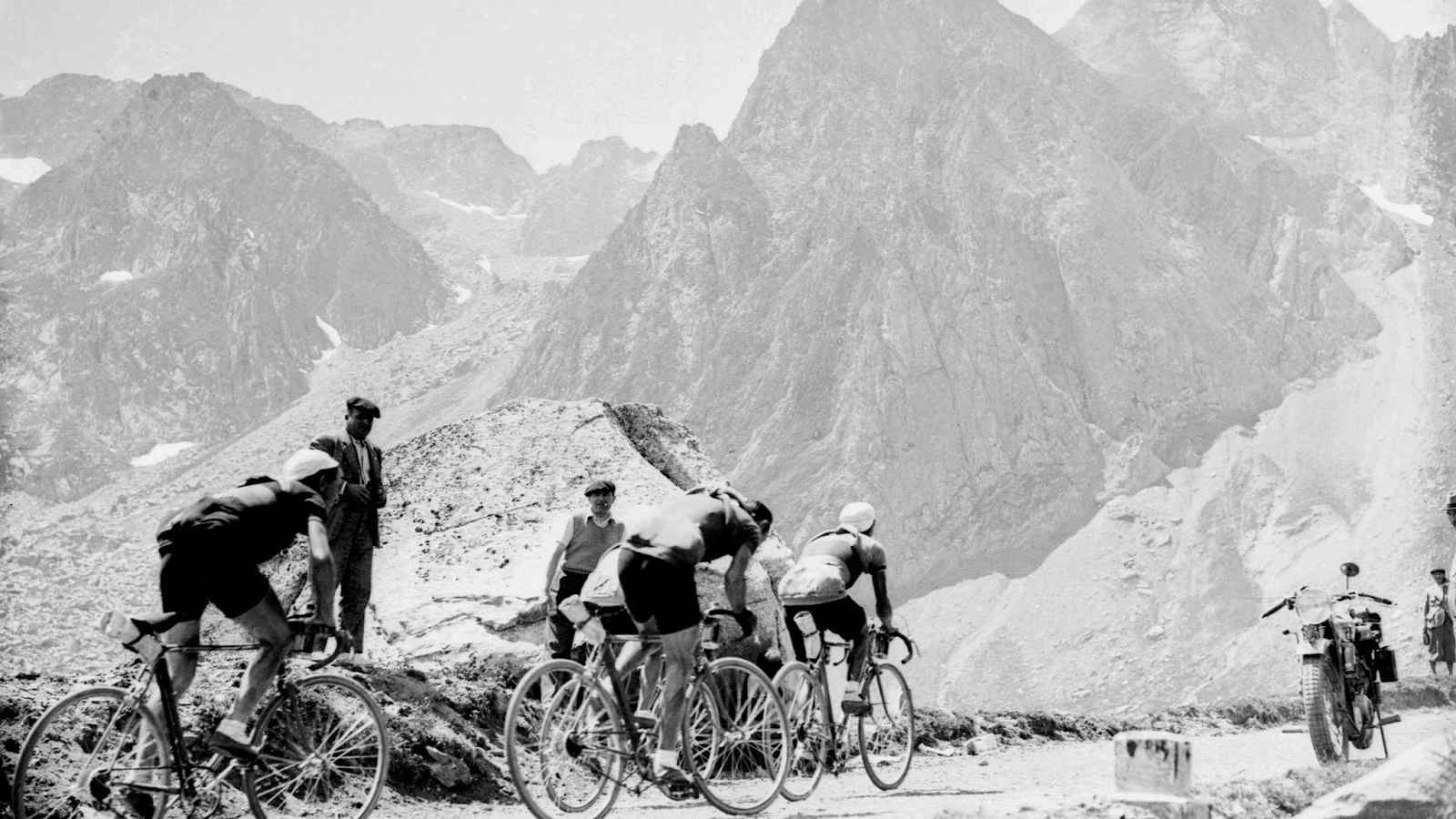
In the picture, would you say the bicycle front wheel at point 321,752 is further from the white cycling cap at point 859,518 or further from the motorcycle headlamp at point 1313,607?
the motorcycle headlamp at point 1313,607

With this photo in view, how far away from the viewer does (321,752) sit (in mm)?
6805

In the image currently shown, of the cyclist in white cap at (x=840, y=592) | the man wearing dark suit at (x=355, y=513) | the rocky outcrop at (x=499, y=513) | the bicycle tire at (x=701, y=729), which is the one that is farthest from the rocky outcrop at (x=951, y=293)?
the bicycle tire at (x=701, y=729)

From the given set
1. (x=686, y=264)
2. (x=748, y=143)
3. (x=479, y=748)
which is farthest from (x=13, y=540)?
(x=479, y=748)

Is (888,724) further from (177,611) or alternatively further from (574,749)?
(177,611)

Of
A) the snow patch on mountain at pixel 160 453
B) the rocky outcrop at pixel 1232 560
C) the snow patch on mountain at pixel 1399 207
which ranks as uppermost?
the snow patch on mountain at pixel 1399 207

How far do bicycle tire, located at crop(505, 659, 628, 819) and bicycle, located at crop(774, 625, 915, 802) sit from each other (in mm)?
1316

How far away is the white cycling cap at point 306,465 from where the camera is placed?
6.83 m

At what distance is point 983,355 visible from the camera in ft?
441

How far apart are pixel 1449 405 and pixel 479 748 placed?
133149 mm

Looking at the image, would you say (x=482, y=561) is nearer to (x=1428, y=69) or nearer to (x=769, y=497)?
(x=769, y=497)

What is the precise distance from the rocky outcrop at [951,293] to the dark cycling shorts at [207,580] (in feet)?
355

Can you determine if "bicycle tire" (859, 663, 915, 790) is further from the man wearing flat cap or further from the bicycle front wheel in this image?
the bicycle front wheel

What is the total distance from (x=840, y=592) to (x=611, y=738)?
7.89ft

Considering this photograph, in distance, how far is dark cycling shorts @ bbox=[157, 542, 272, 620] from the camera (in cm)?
639
